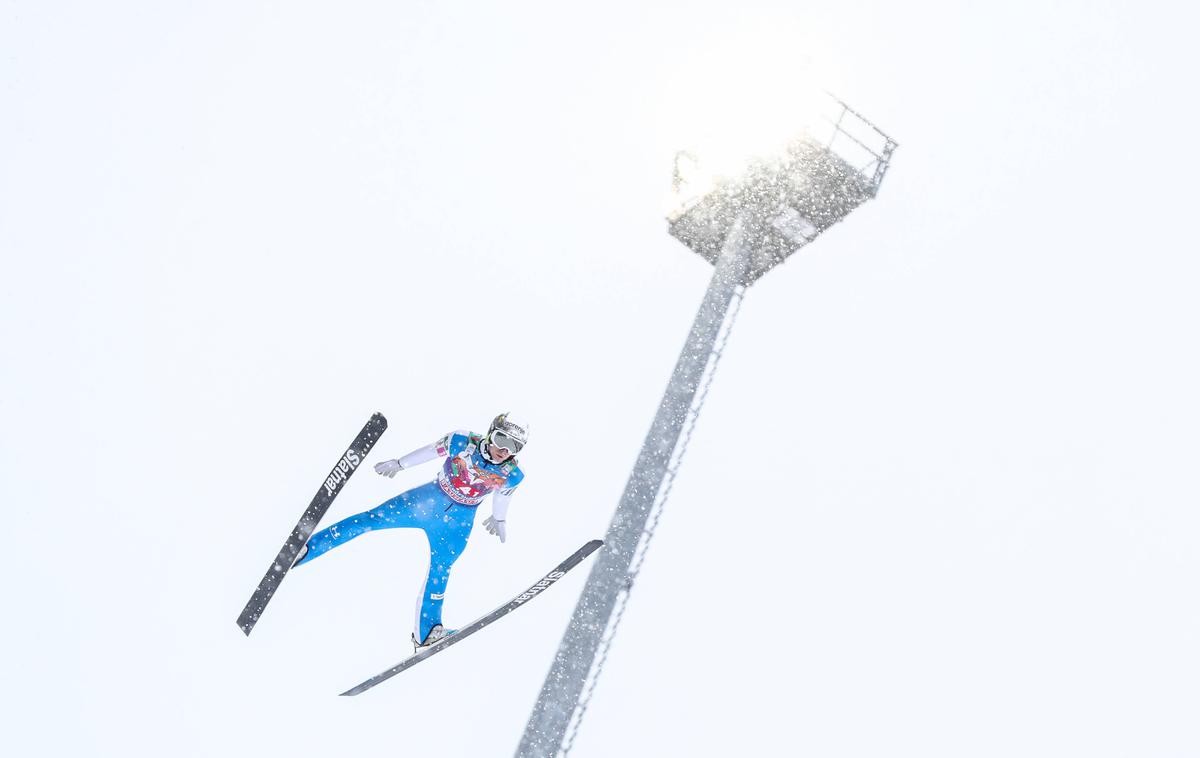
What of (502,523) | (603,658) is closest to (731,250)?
(603,658)

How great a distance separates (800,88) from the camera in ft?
58.1

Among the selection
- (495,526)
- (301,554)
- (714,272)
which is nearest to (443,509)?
(495,526)

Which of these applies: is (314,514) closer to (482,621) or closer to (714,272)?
(482,621)

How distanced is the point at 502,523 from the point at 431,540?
0.75 m

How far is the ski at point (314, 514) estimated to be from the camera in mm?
9539

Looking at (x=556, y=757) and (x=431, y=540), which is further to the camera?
(x=556, y=757)

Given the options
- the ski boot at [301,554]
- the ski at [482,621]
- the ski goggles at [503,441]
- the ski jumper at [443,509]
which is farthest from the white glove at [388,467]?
the ski at [482,621]

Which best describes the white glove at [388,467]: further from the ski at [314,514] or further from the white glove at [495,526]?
the white glove at [495,526]

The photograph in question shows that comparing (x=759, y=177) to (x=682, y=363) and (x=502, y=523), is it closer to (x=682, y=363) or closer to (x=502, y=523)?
(x=682, y=363)

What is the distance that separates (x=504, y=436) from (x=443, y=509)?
1.21 m

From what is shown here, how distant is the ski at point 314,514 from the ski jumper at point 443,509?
0.27 m

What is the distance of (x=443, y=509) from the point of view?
10664 millimetres

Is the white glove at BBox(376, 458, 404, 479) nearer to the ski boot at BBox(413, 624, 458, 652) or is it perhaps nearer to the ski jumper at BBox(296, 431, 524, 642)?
the ski jumper at BBox(296, 431, 524, 642)

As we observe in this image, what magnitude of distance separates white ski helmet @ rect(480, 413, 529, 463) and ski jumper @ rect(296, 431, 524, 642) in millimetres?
141
